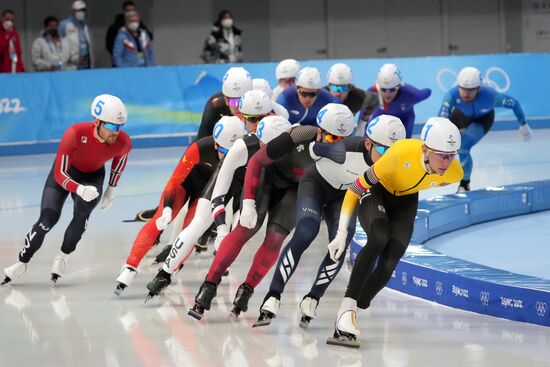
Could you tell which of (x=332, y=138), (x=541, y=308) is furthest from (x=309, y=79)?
(x=541, y=308)

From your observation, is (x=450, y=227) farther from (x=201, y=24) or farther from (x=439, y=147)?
(x=201, y=24)

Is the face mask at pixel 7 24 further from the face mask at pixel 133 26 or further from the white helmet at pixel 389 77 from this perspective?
the white helmet at pixel 389 77

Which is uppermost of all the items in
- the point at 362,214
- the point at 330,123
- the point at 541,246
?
the point at 330,123


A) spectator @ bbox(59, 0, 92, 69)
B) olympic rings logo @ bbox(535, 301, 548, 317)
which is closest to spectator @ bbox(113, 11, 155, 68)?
spectator @ bbox(59, 0, 92, 69)

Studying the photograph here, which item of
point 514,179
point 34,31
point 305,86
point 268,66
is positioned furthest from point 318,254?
point 34,31

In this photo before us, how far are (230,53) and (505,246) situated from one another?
409 inches

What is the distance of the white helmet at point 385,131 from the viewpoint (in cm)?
709

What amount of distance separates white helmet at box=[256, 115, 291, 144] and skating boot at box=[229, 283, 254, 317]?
3.26 feet

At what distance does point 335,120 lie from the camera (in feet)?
24.1

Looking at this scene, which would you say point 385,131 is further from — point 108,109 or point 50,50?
point 50,50

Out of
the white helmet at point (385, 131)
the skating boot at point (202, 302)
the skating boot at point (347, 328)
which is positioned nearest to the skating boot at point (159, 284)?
the skating boot at point (202, 302)

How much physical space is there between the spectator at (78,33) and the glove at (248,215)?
39.3ft

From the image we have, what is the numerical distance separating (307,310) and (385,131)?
1.25m

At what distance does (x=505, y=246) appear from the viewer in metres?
10.1
